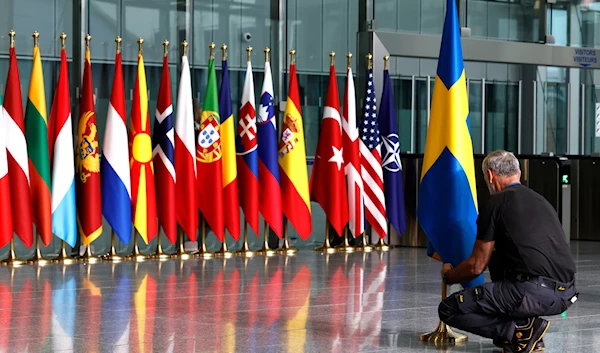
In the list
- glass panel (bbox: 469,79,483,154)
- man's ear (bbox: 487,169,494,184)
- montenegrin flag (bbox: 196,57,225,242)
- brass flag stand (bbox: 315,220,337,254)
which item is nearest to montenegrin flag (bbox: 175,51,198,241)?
montenegrin flag (bbox: 196,57,225,242)

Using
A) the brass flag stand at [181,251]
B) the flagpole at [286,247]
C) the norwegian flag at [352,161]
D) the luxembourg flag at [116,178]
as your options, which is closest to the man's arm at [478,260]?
the luxembourg flag at [116,178]

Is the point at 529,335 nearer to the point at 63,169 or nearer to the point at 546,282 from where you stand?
the point at 546,282

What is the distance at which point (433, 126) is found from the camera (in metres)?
7.14

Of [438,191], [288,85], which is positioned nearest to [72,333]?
[438,191]

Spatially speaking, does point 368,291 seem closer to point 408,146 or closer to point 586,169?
point 408,146

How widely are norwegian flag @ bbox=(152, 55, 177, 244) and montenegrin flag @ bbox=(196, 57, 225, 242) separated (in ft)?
1.28

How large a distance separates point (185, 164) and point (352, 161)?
2.25 metres

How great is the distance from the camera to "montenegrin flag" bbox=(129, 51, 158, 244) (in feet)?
38.4

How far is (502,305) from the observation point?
6.00 metres

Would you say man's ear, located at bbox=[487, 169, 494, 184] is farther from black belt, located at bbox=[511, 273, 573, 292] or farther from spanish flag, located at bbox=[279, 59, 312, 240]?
spanish flag, located at bbox=[279, 59, 312, 240]

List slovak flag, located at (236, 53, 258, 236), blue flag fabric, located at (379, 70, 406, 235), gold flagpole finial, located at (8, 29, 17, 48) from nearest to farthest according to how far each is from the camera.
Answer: gold flagpole finial, located at (8, 29, 17, 48)
slovak flag, located at (236, 53, 258, 236)
blue flag fabric, located at (379, 70, 406, 235)

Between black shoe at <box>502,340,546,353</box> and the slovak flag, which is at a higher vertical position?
the slovak flag

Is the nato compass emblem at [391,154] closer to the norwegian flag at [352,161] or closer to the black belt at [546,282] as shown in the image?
the norwegian flag at [352,161]

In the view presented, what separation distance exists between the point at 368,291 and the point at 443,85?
270cm
